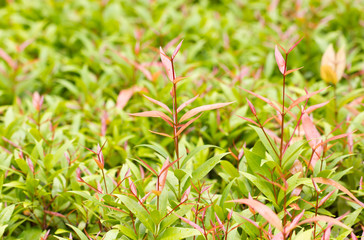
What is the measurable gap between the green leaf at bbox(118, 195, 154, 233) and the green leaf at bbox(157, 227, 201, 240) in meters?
0.06

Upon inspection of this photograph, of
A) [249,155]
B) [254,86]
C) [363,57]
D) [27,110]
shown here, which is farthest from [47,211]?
[363,57]

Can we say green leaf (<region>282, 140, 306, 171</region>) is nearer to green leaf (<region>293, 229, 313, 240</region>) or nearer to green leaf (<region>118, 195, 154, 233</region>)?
green leaf (<region>293, 229, 313, 240</region>)

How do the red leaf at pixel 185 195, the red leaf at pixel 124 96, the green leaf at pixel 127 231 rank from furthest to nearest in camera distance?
the red leaf at pixel 124 96 → the red leaf at pixel 185 195 → the green leaf at pixel 127 231

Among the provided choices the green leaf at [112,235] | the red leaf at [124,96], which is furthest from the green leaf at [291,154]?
the red leaf at [124,96]

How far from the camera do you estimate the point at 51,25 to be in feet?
12.5

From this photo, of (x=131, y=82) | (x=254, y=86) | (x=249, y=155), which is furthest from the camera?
(x=131, y=82)

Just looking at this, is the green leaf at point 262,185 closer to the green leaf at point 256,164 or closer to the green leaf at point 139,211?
the green leaf at point 256,164

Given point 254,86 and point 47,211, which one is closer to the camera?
point 47,211

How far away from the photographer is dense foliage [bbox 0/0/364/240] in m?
1.62

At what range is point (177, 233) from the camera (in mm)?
1547

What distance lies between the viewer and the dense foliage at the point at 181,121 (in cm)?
162

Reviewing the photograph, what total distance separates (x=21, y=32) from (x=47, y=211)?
222 centimetres

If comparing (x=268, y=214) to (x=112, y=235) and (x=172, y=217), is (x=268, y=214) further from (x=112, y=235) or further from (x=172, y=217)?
(x=112, y=235)

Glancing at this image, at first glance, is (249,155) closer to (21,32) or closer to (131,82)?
(131,82)
